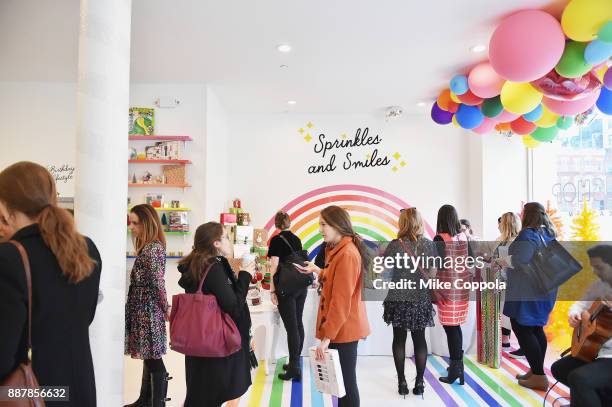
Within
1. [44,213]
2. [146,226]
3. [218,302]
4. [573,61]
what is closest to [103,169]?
[146,226]

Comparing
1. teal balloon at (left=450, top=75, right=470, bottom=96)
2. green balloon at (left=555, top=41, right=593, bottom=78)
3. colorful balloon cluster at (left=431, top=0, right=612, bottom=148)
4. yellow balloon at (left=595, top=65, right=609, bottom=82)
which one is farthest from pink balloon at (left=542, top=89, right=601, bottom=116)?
teal balloon at (left=450, top=75, right=470, bottom=96)

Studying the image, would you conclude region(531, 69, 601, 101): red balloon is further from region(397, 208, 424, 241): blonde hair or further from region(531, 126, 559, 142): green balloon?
region(397, 208, 424, 241): blonde hair

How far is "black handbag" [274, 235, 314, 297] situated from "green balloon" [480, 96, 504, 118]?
2352 mm

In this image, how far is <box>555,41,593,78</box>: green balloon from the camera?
122 inches

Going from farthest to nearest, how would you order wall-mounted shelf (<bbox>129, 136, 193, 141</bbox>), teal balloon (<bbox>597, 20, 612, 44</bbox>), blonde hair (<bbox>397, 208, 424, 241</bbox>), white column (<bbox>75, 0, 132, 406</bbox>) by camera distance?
wall-mounted shelf (<bbox>129, 136, 193, 141</bbox>)
blonde hair (<bbox>397, 208, 424, 241</bbox>)
teal balloon (<bbox>597, 20, 612, 44</bbox>)
white column (<bbox>75, 0, 132, 406</bbox>)

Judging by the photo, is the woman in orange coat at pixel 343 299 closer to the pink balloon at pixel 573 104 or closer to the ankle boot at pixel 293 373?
the ankle boot at pixel 293 373

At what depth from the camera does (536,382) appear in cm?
362

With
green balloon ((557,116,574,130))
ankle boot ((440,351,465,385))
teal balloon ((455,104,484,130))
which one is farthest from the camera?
teal balloon ((455,104,484,130))

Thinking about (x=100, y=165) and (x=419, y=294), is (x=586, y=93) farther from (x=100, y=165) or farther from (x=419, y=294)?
(x=100, y=165)

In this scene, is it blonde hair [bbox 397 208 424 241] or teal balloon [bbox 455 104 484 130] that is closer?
blonde hair [bbox 397 208 424 241]

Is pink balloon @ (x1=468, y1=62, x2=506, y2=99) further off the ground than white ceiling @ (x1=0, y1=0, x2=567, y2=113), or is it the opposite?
white ceiling @ (x1=0, y1=0, x2=567, y2=113)

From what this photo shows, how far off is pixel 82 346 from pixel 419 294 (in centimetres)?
256

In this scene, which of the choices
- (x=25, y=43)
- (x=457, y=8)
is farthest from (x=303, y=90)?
(x=25, y=43)

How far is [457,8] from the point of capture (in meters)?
3.28
